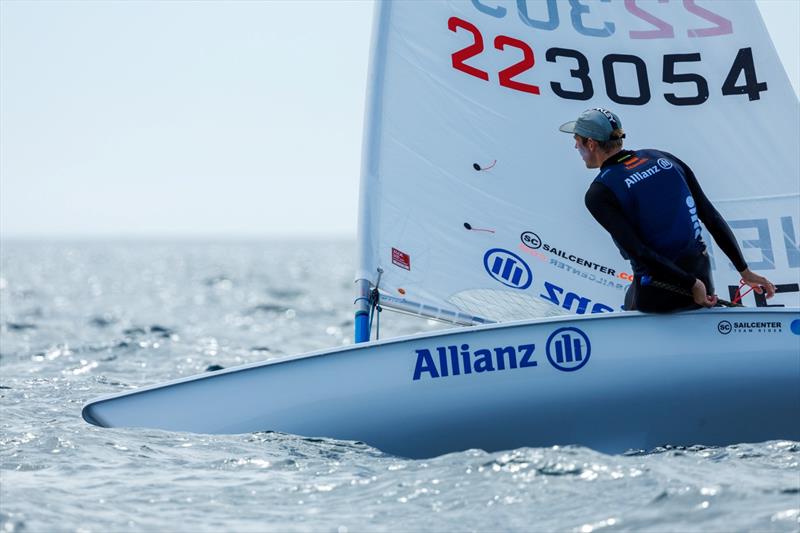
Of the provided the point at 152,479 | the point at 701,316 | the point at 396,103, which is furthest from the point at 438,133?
the point at 152,479

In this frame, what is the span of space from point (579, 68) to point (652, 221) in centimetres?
143

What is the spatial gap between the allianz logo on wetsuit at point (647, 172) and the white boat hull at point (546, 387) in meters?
0.54

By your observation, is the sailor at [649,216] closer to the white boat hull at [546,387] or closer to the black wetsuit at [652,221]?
the black wetsuit at [652,221]

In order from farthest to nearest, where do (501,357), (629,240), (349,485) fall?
(501,357)
(629,240)
(349,485)

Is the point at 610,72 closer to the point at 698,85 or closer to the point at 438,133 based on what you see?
the point at 698,85

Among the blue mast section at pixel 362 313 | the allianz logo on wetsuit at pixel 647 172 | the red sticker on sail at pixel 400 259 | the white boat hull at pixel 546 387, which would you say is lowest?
the white boat hull at pixel 546 387

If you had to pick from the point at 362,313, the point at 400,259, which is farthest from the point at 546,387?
the point at 400,259

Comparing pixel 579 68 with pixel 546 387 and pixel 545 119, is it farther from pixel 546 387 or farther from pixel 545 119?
pixel 546 387

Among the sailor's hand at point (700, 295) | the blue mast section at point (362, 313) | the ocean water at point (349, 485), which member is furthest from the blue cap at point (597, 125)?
the blue mast section at point (362, 313)

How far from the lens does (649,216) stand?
4.62 meters

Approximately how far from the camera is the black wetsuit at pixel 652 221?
4551mm

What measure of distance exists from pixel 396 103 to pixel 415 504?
2.57m

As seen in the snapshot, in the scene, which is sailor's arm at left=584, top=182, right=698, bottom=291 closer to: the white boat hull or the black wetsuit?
the black wetsuit

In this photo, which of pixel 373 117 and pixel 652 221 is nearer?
pixel 652 221
